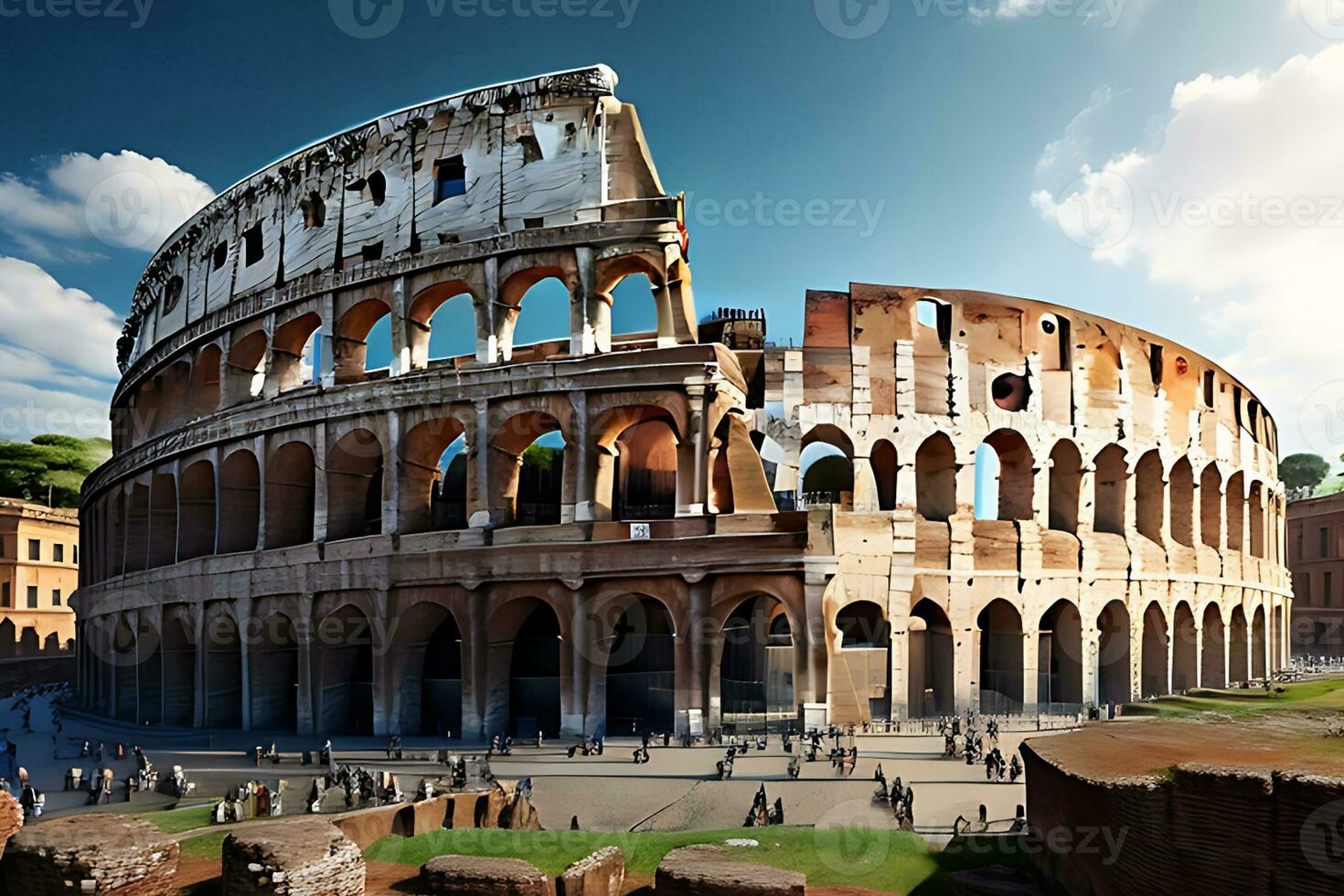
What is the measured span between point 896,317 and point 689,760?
55.5 feet

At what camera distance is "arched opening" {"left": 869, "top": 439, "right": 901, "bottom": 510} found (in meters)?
30.7

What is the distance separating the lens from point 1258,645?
137 feet

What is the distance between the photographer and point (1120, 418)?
33.8m

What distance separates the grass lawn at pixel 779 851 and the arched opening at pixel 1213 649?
31009 mm

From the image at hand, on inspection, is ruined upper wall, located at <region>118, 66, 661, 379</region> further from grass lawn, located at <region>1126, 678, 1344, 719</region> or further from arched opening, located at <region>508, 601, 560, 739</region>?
grass lawn, located at <region>1126, 678, 1344, 719</region>

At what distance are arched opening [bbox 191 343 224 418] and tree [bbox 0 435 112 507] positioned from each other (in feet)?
116

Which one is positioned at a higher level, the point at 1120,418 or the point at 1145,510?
the point at 1120,418

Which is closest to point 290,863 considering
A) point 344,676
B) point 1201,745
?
point 1201,745

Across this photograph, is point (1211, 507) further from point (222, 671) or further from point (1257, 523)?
point (222, 671)

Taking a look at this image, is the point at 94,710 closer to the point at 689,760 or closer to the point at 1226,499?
the point at 689,760

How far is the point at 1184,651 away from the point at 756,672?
19063mm

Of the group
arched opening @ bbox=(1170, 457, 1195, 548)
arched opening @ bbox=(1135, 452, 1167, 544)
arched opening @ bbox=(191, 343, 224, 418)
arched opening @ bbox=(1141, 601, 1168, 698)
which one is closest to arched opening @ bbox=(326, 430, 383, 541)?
arched opening @ bbox=(191, 343, 224, 418)

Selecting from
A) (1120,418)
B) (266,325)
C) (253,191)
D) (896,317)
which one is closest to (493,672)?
(266,325)

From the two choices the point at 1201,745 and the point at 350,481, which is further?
the point at 350,481
